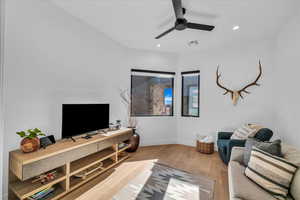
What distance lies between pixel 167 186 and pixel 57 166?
153 cm

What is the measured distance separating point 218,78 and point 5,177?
435 cm

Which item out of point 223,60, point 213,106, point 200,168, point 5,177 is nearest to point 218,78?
point 223,60

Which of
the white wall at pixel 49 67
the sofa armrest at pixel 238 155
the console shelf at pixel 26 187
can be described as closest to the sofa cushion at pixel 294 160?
the sofa armrest at pixel 238 155

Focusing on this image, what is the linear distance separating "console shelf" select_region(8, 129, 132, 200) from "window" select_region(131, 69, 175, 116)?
156 cm

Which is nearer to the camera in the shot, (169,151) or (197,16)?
(197,16)

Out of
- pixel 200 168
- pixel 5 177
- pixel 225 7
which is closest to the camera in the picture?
pixel 5 177

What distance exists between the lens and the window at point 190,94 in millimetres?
3945

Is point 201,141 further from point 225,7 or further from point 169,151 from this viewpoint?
point 225,7

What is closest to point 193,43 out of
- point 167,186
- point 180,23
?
point 180,23

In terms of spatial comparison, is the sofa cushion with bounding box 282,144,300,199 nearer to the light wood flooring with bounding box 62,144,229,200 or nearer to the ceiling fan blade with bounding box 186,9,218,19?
the light wood flooring with bounding box 62,144,229,200

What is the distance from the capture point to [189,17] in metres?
2.28

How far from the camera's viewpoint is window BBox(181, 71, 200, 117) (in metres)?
3.95

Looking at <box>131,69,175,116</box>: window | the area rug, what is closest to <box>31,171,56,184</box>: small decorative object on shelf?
the area rug

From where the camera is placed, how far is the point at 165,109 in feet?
13.5
